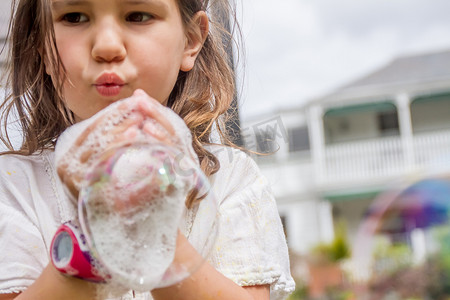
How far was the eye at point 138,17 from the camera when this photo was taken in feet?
2.61

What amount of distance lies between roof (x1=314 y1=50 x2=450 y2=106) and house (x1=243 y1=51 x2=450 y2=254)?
0.8 inches

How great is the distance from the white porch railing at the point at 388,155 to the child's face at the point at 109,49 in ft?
40.5

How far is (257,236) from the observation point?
853 mm

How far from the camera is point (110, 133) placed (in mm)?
630

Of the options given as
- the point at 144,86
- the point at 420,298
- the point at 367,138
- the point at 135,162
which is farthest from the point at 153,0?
the point at 367,138

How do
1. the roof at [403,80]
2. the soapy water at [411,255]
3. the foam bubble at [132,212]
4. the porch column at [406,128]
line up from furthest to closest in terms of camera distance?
the roof at [403,80] < the porch column at [406,128] < the soapy water at [411,255] < the foam bubble at [132,212]

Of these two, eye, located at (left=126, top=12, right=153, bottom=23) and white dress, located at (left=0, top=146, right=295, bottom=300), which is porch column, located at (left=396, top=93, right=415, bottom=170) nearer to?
white dress, located at (left=0, top=146, right=295, bottom=300)

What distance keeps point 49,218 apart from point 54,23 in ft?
0.76

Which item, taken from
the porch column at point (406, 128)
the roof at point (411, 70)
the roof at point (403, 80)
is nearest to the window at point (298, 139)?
the roof at point (403, 80)

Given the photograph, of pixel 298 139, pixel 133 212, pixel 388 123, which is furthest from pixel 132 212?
pixel 298 139

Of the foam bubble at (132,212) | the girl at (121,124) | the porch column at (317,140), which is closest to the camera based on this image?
the foam bubble at (132,212)

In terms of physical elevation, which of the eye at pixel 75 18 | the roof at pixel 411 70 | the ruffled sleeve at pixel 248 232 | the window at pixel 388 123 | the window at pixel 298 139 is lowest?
the window at pixel 298 139

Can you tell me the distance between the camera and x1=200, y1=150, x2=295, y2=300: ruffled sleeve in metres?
0.83

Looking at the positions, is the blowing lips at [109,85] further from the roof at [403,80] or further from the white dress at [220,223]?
the roof at [403,80]
